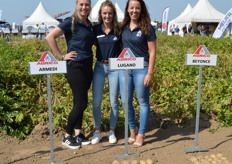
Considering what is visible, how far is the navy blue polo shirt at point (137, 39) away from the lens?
10.7ft

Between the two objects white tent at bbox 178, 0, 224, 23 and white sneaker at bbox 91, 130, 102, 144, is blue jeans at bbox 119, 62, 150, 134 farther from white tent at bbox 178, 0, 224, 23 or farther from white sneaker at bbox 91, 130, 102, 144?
white tent at bbox 178, 0, 224, 23

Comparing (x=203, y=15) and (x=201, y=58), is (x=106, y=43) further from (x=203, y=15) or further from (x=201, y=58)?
(x=203, y=15)

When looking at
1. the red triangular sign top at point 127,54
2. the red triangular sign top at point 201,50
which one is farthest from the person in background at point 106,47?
the red triangular sign top at point 201,50

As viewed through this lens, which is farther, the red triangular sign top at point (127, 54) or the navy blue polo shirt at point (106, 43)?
the navy blue polo shirt at point (106, 43)

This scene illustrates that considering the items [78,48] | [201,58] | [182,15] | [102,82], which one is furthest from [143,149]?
[182,15]

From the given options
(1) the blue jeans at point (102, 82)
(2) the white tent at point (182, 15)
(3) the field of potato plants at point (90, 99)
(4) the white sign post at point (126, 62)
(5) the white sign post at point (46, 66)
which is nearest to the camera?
(5) the white sign post at point (46, 66)

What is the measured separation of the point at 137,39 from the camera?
326cm

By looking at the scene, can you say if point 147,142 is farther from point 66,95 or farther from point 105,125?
point 66,95

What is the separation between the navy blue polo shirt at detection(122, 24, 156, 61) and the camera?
3.26 m

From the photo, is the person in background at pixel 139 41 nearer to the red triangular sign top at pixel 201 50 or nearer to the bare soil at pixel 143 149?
the red triangular sign top at pixel 201 50

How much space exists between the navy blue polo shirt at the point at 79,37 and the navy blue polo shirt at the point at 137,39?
1.31 feet

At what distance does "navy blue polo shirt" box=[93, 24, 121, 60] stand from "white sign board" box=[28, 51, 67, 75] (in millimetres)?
583

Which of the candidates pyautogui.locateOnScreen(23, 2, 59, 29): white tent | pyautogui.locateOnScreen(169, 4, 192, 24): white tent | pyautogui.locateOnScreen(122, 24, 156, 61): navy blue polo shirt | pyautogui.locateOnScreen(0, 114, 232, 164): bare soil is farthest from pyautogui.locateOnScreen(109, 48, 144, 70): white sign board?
pyautogui.locateOnScreen(169, 4, 192, 24): white tent

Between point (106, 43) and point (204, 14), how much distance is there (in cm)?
2385
